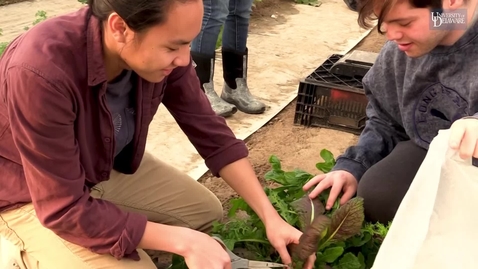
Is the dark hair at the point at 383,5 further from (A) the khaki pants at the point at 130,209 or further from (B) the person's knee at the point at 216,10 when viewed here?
(B) the person's knee at the point at 216,10

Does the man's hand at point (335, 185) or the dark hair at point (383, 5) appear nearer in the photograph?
the dark hair at point (383, 5)

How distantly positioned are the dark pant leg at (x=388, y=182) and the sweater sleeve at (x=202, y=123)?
408 mm

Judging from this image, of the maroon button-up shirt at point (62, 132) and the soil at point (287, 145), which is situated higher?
the maroon button-up shirt at point (62, 132)

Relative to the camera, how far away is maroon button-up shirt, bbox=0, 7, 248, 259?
1.44m

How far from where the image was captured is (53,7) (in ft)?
18.5

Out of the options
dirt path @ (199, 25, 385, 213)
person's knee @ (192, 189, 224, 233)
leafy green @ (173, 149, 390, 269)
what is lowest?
dirt path @ (199, 25, 385, 213)

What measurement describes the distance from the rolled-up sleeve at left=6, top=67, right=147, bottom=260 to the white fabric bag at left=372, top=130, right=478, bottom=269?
651 mm

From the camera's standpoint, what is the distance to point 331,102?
330 centimetres

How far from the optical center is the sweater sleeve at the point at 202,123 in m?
1.90

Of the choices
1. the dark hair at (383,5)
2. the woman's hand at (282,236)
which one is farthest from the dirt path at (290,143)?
the dark hair at (383,5)

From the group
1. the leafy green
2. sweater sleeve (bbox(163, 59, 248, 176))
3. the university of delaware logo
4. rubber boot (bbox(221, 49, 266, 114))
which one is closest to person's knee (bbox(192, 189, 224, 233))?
the leafy green

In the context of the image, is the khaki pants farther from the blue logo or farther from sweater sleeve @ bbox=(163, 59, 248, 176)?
the blue logo

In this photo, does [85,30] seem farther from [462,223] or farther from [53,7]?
[53,7]

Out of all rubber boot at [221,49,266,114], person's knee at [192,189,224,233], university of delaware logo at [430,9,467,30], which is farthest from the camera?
rubber boot at [221,49,266,114]
